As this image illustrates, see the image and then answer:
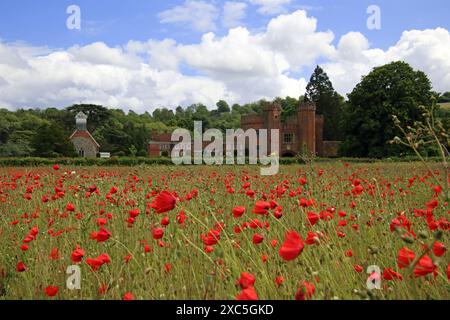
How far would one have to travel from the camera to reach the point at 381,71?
40.8 metres

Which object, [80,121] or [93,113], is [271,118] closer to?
[80,121]

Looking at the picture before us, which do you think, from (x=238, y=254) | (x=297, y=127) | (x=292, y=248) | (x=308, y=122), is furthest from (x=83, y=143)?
(x=292, y=248)

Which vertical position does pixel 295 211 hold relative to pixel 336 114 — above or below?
below

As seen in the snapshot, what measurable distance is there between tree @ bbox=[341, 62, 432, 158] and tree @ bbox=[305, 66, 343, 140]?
17.8 m

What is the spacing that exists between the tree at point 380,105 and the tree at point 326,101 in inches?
701

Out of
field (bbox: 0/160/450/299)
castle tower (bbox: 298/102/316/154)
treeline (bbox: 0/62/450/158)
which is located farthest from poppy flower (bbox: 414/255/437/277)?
castle tower (bbox: 298/102/316/154)

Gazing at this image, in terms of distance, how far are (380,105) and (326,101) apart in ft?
68.0

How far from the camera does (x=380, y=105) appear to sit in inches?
1527

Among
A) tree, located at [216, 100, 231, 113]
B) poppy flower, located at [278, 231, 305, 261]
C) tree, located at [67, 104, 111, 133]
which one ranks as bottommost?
poppy flower, located at [278, 231, 305, 261]

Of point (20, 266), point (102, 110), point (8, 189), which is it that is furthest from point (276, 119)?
point (20, 266)

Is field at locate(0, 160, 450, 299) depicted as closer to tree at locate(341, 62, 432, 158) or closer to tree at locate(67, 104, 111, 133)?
tree at locate(341, 62, 432, 158)

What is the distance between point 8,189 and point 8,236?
9.84 ft

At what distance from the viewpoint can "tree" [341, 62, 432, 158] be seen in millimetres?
37594
